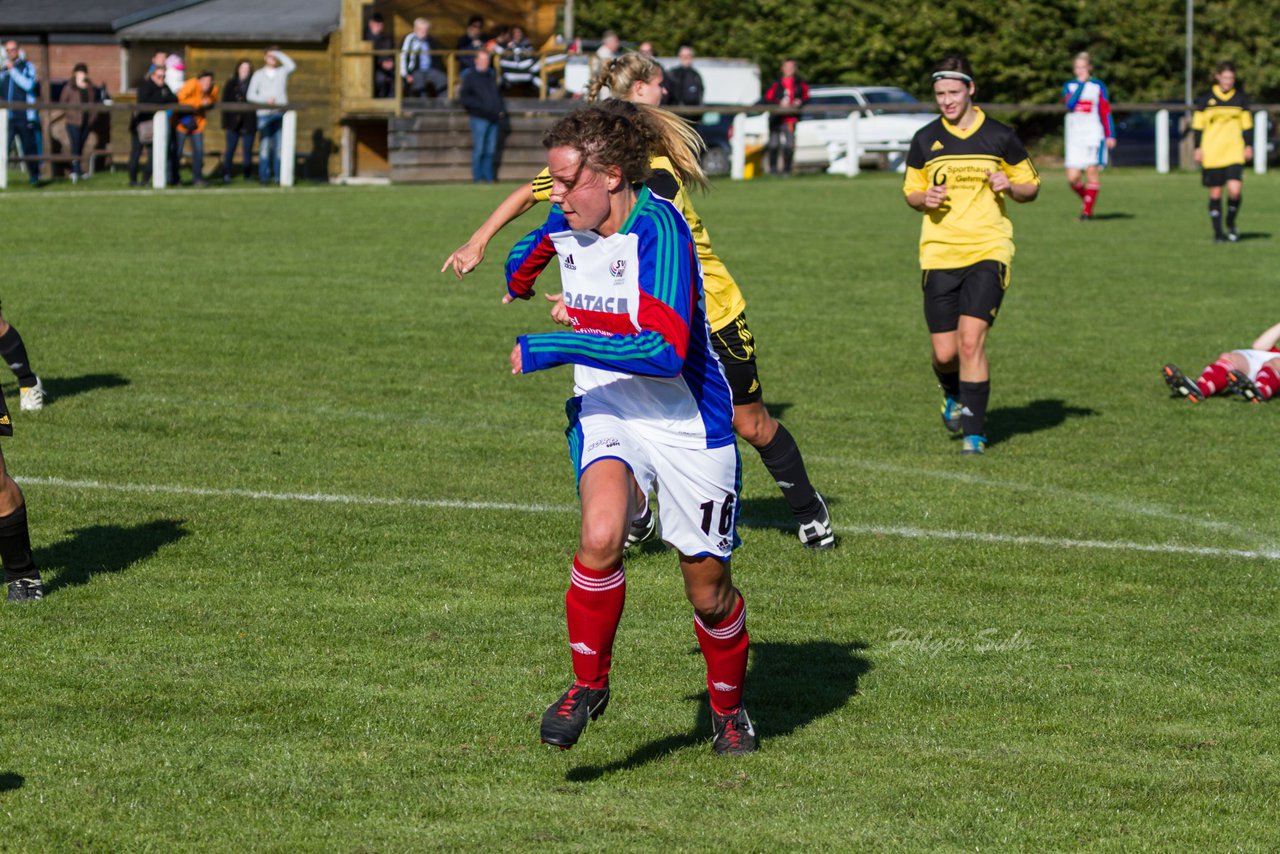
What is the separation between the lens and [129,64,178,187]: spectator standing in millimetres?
27703

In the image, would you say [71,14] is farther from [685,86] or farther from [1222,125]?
[1222,125]

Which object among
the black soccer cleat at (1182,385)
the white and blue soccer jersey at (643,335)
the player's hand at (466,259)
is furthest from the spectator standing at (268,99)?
the white and blue soccer jersey at (643,335)

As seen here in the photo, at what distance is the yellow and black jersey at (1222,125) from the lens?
23141 millimetres

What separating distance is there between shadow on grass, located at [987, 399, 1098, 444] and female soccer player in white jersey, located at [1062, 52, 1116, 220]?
46.4 feet

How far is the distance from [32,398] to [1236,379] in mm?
8191

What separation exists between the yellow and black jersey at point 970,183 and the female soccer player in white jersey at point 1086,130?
1577 centimetres

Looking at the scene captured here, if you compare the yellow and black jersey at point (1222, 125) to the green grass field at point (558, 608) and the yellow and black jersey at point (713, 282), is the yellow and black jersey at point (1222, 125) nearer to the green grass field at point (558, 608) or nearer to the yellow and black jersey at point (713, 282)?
the green grass field at point (558, 608)

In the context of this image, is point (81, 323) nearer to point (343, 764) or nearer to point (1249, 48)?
point (343, 764)

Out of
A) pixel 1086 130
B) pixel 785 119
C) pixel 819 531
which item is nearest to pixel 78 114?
pixel 785 119

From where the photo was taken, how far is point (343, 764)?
17.7 ft

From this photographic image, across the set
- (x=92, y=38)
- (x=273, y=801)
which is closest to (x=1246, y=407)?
(x=273, y=801)

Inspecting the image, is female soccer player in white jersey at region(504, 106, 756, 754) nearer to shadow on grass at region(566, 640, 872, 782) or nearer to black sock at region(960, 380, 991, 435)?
shadow on grass at region(566, 640, 872, 782)

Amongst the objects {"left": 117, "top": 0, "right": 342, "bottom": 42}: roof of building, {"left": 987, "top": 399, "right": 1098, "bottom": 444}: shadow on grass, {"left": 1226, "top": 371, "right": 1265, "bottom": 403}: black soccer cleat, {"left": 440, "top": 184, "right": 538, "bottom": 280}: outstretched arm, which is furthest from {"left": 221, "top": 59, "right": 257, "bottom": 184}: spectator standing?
{"left": 440, "top": 184, "right": 538, "bottom": 280}: outstretched arm

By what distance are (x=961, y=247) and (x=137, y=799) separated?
23.5ft
